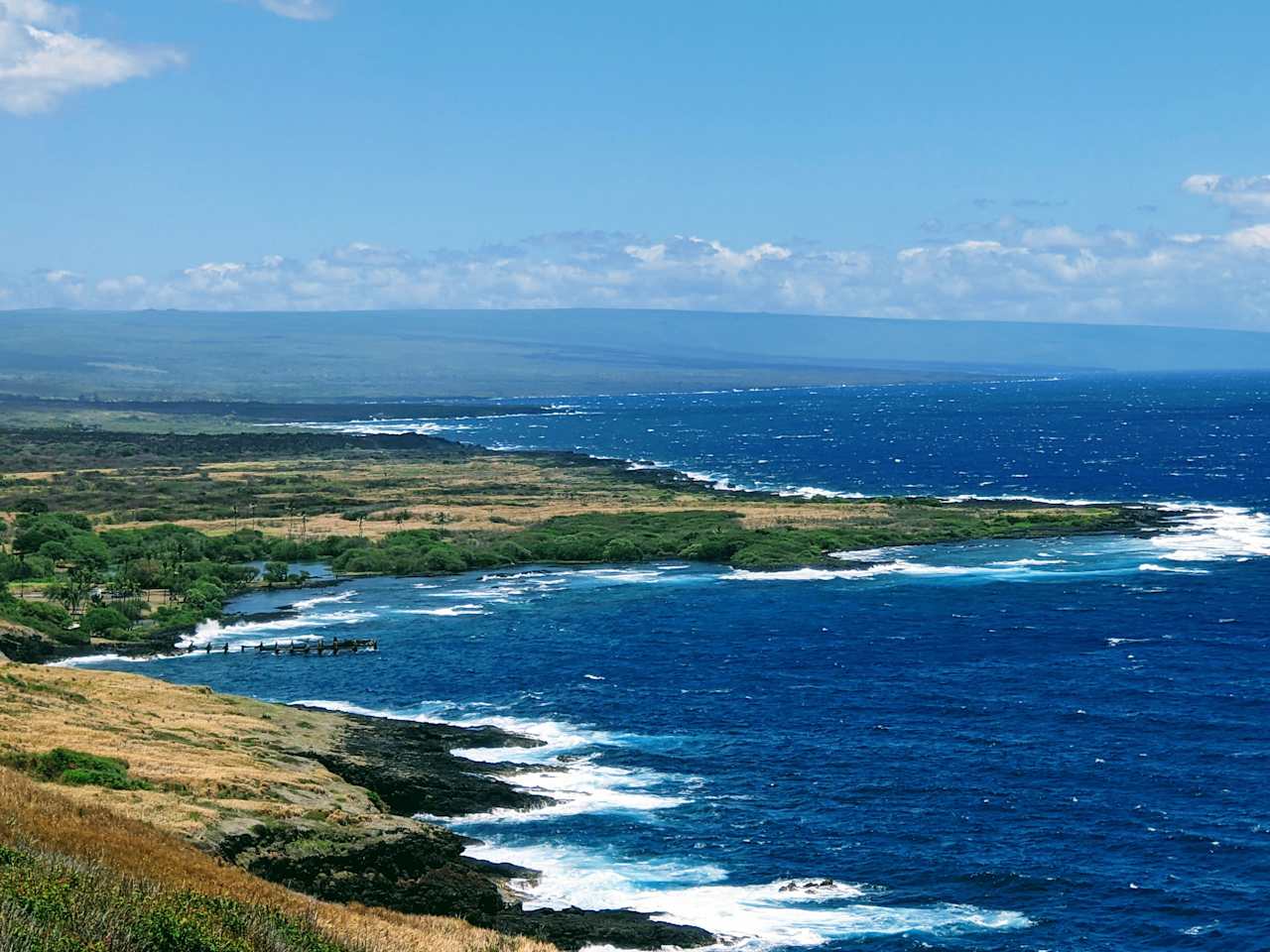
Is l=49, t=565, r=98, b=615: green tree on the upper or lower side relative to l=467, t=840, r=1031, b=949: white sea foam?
upper

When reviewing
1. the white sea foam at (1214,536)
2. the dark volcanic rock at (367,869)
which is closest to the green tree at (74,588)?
the dark volcanic rock at (367,869)

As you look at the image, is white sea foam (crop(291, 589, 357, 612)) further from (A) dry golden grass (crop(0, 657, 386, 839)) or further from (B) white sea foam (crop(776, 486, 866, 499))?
(B) white sea foam (crop(776, 486, 866, 499))

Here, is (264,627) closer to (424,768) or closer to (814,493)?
(424,768)

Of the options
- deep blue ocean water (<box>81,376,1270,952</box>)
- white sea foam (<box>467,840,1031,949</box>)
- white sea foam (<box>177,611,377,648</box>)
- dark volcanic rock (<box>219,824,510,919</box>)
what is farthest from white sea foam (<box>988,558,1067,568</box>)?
dark volcanic rock (<box>219,824,510,919</box>)

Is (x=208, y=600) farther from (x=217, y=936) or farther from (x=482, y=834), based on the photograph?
(x=217, y=936)

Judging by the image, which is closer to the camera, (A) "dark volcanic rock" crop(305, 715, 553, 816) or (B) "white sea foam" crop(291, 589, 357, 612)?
(A) "dark volcanic rock" crop(305, 715, 553, 816)

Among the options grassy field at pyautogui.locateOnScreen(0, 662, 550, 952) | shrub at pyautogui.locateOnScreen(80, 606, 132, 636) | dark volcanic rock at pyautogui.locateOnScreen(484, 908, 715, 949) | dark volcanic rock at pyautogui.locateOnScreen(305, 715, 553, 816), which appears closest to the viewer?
grassy field at pyautogui.locateOnScreen(0, 662, 550, 952)

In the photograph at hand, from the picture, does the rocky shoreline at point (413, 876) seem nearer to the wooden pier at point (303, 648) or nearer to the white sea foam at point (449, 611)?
the wooden pier at point (303, 648)

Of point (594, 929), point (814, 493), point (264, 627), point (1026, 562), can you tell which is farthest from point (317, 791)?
point (814, 493)
